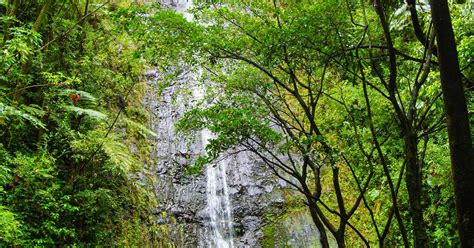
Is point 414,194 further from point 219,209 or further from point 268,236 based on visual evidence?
point 219,209

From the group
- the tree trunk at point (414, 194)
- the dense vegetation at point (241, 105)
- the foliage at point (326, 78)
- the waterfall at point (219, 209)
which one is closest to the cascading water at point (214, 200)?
the waterfall at point (219, 209)

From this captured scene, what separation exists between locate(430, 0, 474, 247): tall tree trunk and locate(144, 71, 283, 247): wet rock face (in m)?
6.53

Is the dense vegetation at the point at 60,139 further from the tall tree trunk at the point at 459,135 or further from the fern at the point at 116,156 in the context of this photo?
the tall tree trunk at the point at 459,135

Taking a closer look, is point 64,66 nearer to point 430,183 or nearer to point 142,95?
point 142,95

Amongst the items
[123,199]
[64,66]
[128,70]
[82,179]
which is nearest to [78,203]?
[82,179]

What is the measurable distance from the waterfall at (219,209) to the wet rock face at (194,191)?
12 cm

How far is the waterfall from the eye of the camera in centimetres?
880

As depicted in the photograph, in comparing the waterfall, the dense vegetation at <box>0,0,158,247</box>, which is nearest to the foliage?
the dense vegetation at <box>0,0,158,247</box>

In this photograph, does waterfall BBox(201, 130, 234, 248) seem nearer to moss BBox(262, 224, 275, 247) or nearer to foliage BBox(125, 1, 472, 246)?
moss BBox(262, 224, 275, 247)

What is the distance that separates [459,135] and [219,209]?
8.03m

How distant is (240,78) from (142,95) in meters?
6.85

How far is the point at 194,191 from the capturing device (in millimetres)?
9789

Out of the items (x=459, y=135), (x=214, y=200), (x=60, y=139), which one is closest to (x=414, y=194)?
(x=459, y=135)

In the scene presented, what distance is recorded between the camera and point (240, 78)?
225 inches
